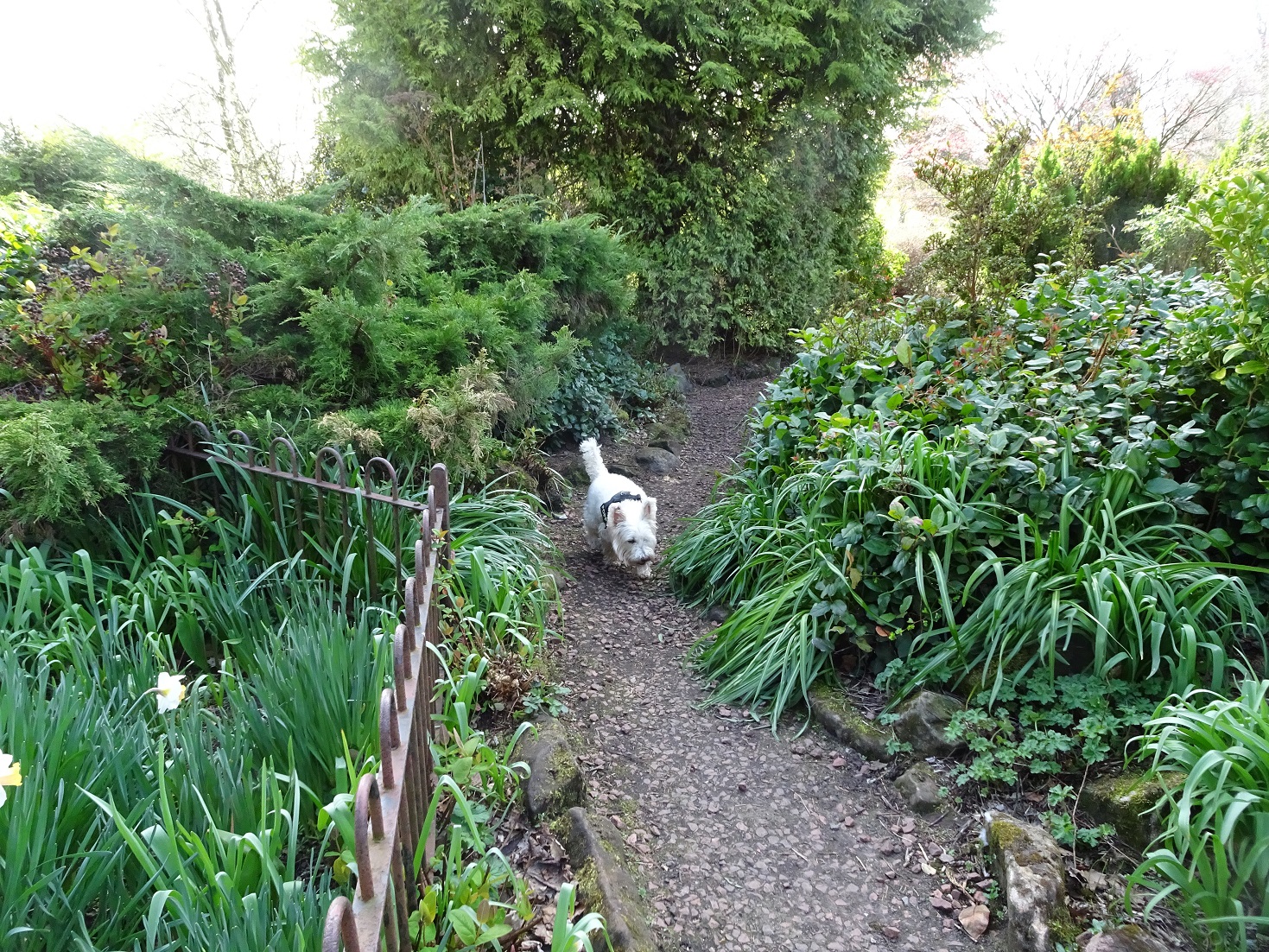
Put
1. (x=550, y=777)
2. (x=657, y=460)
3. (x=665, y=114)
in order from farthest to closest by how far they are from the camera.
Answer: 1. (x=665, y=114)
2. (x=657, y=460)
3. (x=550, y=777)

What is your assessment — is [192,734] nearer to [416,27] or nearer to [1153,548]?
[1153,548]

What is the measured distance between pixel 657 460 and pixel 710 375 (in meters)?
3.08

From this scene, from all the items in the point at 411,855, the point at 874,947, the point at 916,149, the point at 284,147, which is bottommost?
the point at 874,947

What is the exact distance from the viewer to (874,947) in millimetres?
1999

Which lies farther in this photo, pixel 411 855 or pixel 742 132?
pixel 742 132

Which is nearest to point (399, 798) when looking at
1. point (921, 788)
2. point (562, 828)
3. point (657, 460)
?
point (562, 828)

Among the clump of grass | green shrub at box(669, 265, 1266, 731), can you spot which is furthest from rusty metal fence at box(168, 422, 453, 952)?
the clump of grass

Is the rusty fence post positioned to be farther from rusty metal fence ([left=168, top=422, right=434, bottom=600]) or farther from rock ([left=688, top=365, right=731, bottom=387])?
rock ([left=688, top=365, right=731, bottom=387])

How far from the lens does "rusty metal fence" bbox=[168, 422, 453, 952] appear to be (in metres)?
1.15

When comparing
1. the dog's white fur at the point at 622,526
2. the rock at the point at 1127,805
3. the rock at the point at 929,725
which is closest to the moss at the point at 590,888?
the rock at the point at 929,725

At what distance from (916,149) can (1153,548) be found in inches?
721

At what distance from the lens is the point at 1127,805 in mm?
2070

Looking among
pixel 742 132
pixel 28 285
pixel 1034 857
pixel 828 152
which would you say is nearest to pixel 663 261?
pixel 742 132

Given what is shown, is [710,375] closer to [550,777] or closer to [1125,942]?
[550,777]
